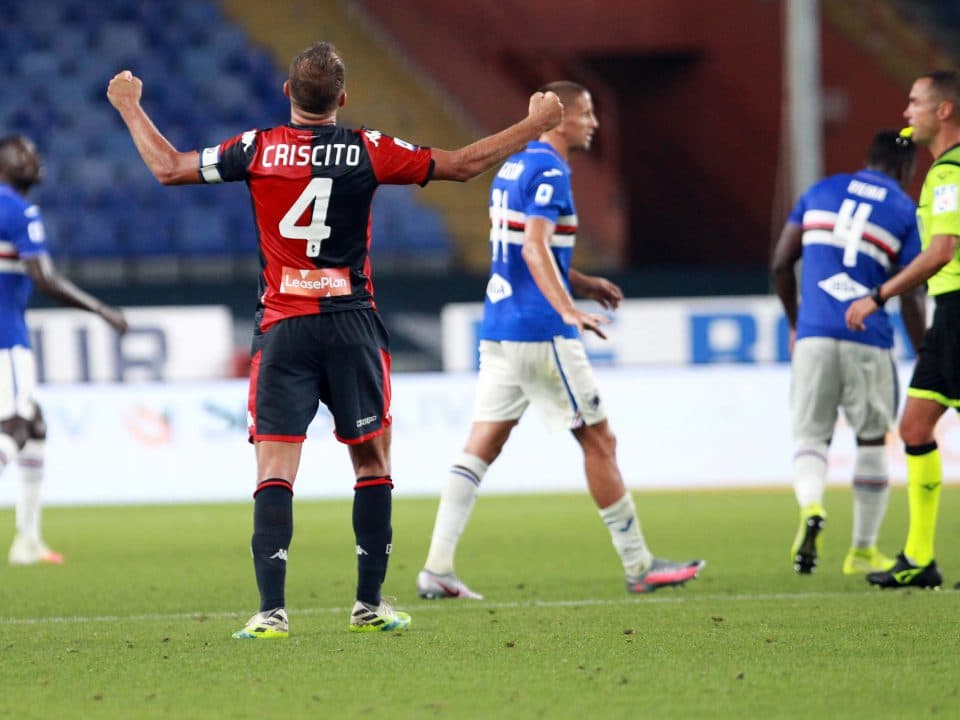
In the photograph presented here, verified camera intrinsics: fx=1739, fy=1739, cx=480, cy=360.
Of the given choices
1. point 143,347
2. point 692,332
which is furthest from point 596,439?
point 143,347

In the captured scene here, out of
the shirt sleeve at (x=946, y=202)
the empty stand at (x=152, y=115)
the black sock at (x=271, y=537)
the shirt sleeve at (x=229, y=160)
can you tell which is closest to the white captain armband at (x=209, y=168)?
the shirt sleeve at (x=229, y=160)

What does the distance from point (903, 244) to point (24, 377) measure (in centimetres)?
429

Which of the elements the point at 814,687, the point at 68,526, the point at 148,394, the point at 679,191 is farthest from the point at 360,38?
the point at 814,687

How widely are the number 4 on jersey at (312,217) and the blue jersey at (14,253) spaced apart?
3.20 meters

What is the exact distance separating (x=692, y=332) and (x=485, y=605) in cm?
831

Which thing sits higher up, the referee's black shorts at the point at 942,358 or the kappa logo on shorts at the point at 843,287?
the kappa logo on shorts at the point at 843,287

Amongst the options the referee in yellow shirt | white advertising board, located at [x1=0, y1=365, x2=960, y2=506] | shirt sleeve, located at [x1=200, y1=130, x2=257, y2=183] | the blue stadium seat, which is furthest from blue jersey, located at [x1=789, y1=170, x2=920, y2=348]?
the blue stadium seat

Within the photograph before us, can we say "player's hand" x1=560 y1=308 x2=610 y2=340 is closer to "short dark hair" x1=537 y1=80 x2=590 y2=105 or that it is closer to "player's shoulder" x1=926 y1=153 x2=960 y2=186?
"short dark hair" x1=537 y1=80 x2=590 y2=105

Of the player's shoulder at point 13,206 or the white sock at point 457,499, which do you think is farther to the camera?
the player's shoulder at point 13,206

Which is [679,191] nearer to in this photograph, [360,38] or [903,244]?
[360,38]

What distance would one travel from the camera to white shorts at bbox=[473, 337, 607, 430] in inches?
282

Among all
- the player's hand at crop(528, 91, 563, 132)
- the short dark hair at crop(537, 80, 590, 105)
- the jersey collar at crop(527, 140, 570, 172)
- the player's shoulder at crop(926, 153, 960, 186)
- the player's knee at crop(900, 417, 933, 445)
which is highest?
the short dark hair at crop(537, 80, 590, 105)

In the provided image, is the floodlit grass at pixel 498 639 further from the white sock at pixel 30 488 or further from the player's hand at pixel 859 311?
the player's hand at pixel 859 311

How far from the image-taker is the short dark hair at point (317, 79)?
18.2 feet
